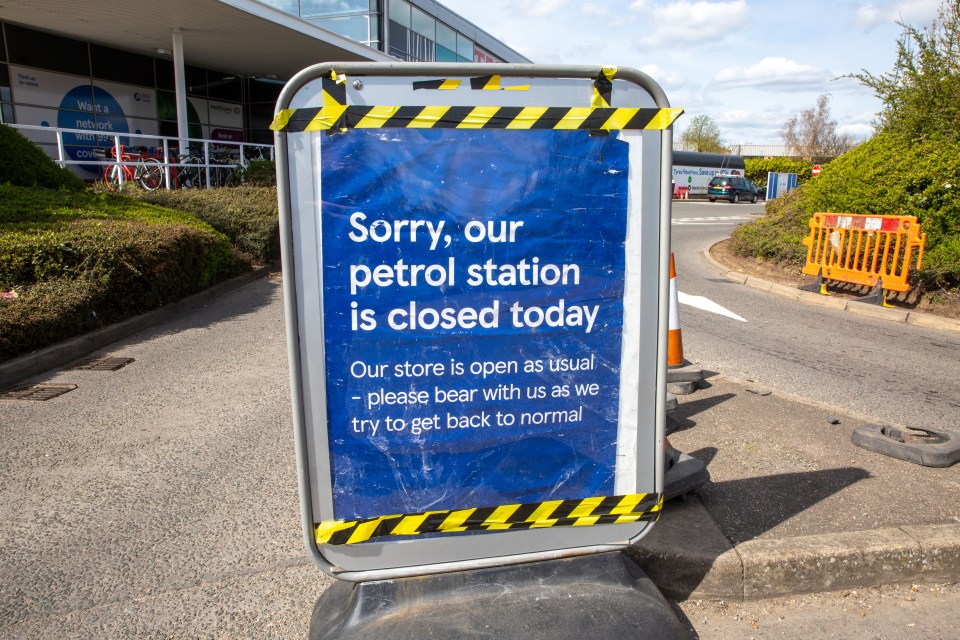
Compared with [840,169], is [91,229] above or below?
below

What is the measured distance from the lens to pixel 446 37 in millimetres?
32719

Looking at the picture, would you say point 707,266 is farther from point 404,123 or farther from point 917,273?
point 404,123

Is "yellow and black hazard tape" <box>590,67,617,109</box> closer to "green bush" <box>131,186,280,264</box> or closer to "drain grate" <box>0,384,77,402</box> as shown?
"drain grate" <box>0,384,77,402</box>

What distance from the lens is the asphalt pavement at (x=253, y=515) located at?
291 cm

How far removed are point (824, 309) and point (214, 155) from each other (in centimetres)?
1741

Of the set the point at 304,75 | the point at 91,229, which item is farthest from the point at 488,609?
the point at 91,229

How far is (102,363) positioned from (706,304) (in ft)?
25.9

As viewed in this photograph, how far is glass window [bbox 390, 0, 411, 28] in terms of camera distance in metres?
26.9

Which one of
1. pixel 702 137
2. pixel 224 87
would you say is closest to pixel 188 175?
pixel 224 87

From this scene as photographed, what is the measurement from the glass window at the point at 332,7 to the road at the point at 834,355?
2026 centimetres

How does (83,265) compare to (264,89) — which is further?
(264,89)

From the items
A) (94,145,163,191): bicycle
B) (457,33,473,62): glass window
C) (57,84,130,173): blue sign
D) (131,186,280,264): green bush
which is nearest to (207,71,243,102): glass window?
(57,84,130,173): blue sign

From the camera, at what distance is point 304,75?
210 cm

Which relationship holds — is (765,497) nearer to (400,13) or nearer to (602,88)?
(602,88)
